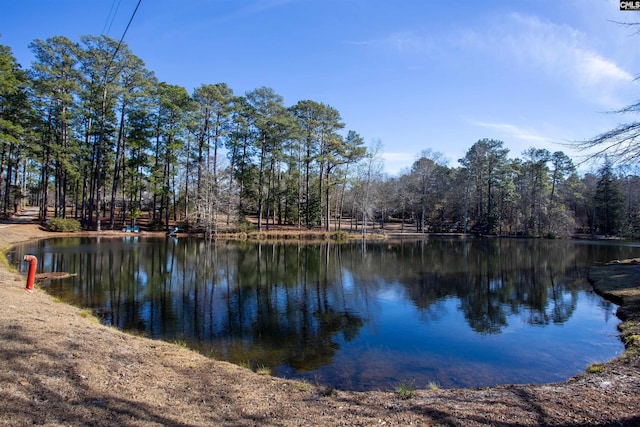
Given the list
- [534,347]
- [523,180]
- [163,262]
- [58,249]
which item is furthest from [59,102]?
[523,180]

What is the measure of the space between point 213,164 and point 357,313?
34.6 m

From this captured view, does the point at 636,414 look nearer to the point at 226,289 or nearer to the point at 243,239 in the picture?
the point at 226,289

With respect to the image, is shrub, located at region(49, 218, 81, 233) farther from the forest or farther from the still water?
the still water

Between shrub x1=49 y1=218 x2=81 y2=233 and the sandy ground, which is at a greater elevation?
shrub x1=49 y1=218 x2=81 y2=233

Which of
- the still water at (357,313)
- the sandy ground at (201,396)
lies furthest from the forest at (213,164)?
the sandy ground at (201,396)

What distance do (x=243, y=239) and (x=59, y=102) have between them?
2312cm

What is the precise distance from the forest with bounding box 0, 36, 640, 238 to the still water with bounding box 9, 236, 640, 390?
15143mm

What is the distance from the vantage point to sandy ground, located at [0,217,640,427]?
4.64m

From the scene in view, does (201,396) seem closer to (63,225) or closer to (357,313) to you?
(357,313)

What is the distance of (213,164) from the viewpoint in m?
44.5

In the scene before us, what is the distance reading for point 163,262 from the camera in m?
23.6

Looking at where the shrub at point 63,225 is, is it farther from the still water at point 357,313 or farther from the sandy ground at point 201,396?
the sandy ground at point 201,396

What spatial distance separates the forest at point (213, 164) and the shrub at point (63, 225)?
209cm

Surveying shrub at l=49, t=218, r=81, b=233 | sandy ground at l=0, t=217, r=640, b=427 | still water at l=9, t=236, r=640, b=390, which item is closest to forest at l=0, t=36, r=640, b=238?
shrub at l=49, t=218, r=81, b=233
